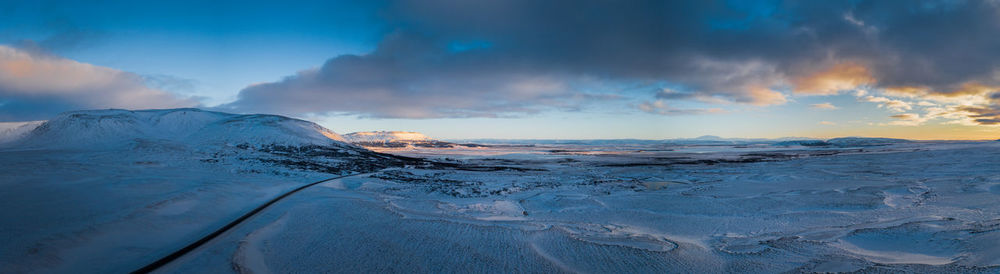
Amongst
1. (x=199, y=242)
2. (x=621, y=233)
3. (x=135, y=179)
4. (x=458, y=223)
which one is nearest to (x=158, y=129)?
(x=135, y=179)

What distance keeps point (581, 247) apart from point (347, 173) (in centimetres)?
897

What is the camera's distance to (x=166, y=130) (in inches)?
527

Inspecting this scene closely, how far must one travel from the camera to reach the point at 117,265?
348cm


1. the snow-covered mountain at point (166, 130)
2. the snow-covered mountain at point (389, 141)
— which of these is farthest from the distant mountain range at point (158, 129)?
the snow-covered mountain at point (389, 141)

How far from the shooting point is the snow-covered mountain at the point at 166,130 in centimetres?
1079

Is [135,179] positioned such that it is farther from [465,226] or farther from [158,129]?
[158,129]

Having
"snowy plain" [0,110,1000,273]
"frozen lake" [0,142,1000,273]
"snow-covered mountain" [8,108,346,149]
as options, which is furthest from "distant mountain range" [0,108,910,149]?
"frozen lake" [0,142,1000,273]

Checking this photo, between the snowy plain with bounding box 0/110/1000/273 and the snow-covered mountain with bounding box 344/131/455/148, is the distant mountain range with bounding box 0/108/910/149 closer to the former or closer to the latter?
the snowy plain with bounding box 0/110/1000/273

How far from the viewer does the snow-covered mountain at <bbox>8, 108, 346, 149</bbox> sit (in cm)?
1079

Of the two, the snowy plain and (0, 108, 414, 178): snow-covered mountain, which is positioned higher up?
(0, 108, 414, 178): snow-covered mountain

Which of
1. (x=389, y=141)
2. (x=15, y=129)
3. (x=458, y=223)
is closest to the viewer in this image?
(x=458, y=223)

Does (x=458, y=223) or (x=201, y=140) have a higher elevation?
(x=201, y=140)

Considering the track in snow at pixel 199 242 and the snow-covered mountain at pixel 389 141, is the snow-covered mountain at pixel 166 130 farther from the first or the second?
the snow-covered mountain at pixel 389 141

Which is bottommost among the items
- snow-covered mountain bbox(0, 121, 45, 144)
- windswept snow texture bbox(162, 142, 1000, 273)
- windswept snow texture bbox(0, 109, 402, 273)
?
windswept snow texture bbox(162, 142, 1000, 273)
